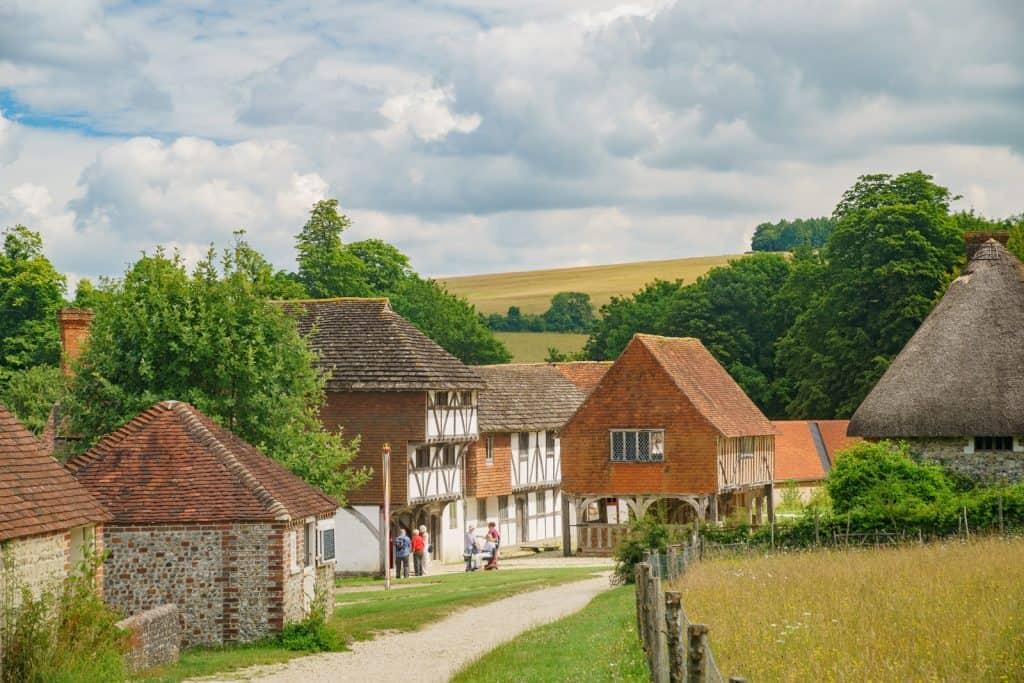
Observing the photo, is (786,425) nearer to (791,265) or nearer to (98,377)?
(791,265)

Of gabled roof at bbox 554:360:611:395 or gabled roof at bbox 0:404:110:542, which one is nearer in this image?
gabled roof at bbox 0:404:110:542

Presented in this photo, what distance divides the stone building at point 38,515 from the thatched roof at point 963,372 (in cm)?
2522

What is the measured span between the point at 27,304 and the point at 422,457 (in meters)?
31.7

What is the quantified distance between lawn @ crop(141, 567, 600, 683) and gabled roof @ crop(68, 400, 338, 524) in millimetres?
2426

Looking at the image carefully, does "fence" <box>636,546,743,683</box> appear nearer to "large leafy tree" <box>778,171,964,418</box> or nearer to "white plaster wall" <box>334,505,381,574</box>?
"white plaster wall" <box>334,505,381,574</box>

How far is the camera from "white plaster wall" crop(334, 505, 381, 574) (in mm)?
47125

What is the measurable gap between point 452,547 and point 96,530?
2976 centimetres

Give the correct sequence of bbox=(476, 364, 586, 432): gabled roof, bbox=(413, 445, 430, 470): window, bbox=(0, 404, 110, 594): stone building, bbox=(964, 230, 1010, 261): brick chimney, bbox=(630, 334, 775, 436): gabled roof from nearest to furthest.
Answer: bbox=(0, 404, 110, 594): stone building < bbox=(964, 230, 1010, 261): brick chimney < bbox=(413, 445, 430, 470): window < bbox=(630, 334, 775, 436): gabled roof < bbox=(476, 364, 586, 432): gabled roof

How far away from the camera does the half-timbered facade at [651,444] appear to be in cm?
5109

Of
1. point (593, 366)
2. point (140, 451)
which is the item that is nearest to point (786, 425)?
point (593, 366)

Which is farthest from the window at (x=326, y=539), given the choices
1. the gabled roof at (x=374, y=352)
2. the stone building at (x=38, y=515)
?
the gabled roof at (x=374, y=352)

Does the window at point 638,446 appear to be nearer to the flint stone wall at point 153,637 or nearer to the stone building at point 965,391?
the stone building at point 965,391

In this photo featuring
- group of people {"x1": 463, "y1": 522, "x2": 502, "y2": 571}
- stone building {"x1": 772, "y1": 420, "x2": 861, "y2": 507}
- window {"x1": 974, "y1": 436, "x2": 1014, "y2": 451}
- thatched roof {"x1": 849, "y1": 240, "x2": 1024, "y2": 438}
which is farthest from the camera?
stone building {"x1": 772, "y1": 420, "x2": 861, "y2": 507}

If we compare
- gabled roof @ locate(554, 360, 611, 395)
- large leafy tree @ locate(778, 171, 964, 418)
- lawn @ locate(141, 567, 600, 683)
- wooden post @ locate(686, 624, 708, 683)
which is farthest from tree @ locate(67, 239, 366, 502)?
large leafy tree @ locate(778, 171, 964, 418)
